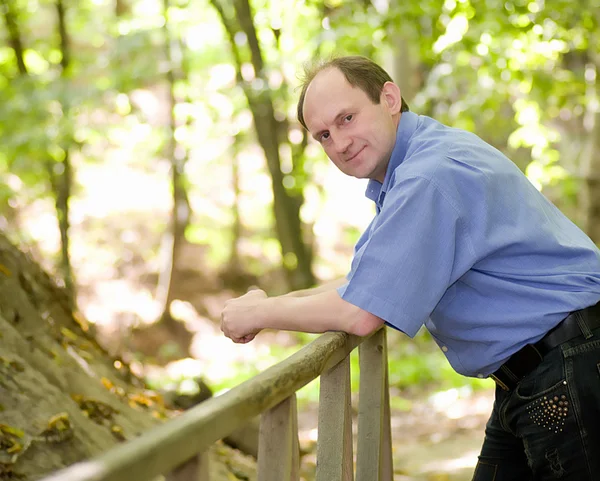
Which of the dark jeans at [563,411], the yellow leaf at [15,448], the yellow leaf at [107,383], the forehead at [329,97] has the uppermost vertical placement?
the yellow leaf at [107,383]

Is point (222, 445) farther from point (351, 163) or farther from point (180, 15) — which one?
point (180, 15)

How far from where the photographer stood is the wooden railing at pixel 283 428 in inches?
47.3

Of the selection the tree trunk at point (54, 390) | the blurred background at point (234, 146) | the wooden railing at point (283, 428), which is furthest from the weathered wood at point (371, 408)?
the tree trunk at point (54, 390)

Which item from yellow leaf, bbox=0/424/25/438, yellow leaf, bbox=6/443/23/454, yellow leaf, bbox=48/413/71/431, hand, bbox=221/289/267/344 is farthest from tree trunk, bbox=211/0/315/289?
hand, bbox=221/289/267/344

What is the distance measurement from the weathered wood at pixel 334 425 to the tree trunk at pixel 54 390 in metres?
1.48

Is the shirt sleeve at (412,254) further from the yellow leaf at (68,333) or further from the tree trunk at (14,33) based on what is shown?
the tree trunk at (14,33)

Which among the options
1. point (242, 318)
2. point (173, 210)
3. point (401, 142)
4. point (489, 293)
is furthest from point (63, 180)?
point (489, 293)

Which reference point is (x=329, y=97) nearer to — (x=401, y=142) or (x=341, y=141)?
(x=341, y=141)

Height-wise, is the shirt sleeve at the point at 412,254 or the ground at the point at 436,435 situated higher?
the ground at the point at 436,435

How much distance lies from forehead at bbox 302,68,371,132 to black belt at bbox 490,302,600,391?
921 millimetres

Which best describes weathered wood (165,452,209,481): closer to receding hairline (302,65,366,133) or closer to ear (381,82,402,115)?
receding hairline (302,65,366,133)

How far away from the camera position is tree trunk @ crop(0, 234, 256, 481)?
334 centimetres

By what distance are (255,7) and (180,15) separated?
5.18 feet

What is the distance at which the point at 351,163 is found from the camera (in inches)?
99.7
